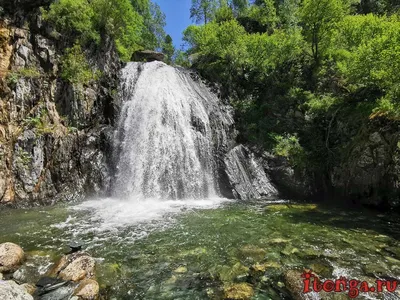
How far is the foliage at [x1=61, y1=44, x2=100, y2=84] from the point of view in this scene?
50.4 ft

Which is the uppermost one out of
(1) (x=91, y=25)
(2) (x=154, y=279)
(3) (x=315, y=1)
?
(3) (x=315, y=1)

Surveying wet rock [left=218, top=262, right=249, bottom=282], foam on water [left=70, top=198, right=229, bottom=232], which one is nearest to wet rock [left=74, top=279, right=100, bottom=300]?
wet rock [left=218, top=262, right=249, bottom=282]

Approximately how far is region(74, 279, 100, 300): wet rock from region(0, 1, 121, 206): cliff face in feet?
29.2

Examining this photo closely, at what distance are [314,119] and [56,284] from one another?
54.1 feet

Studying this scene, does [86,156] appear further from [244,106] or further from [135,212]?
[244,106]

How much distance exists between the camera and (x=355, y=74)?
14266 millimetres

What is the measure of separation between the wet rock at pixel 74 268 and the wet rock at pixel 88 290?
44 cm

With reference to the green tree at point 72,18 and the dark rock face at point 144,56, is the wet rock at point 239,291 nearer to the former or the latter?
the green tree at point 72,18

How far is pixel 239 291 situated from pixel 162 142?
11314 mm

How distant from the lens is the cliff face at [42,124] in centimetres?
1241

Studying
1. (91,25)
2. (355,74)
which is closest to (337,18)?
(355,74)

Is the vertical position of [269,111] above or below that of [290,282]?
above

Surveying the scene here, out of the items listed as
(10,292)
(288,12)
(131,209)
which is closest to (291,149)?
(131,209)

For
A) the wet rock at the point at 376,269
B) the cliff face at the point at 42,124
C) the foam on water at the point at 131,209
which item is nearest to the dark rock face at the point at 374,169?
the foam on water at the point at 131,209
